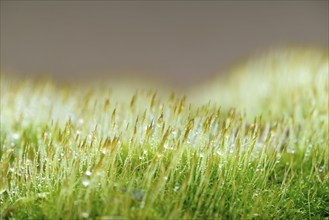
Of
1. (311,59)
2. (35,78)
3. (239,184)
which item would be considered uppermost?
(311,59)

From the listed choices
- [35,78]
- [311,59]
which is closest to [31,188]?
[35,78]

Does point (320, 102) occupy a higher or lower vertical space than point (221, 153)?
A: higher

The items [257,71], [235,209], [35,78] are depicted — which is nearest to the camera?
[235,209]

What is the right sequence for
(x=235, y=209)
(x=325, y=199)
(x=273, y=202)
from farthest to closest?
(x=325, y=199) → (x=273, y=202) → (x=235, y=209)

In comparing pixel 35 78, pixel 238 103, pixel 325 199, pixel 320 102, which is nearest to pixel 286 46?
pixel 238 103

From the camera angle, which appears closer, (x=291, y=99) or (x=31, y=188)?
(x=31, y=188)

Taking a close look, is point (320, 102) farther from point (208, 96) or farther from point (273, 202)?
point (208, 96)

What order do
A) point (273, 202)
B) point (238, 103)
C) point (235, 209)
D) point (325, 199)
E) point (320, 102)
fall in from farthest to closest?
point (238, 103) → point (320, 102) → point (325, 199) → point (273, 202) → point (235, 209)

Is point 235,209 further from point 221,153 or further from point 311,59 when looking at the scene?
point 311,59

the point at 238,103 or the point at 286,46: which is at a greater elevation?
the point at 286,46
